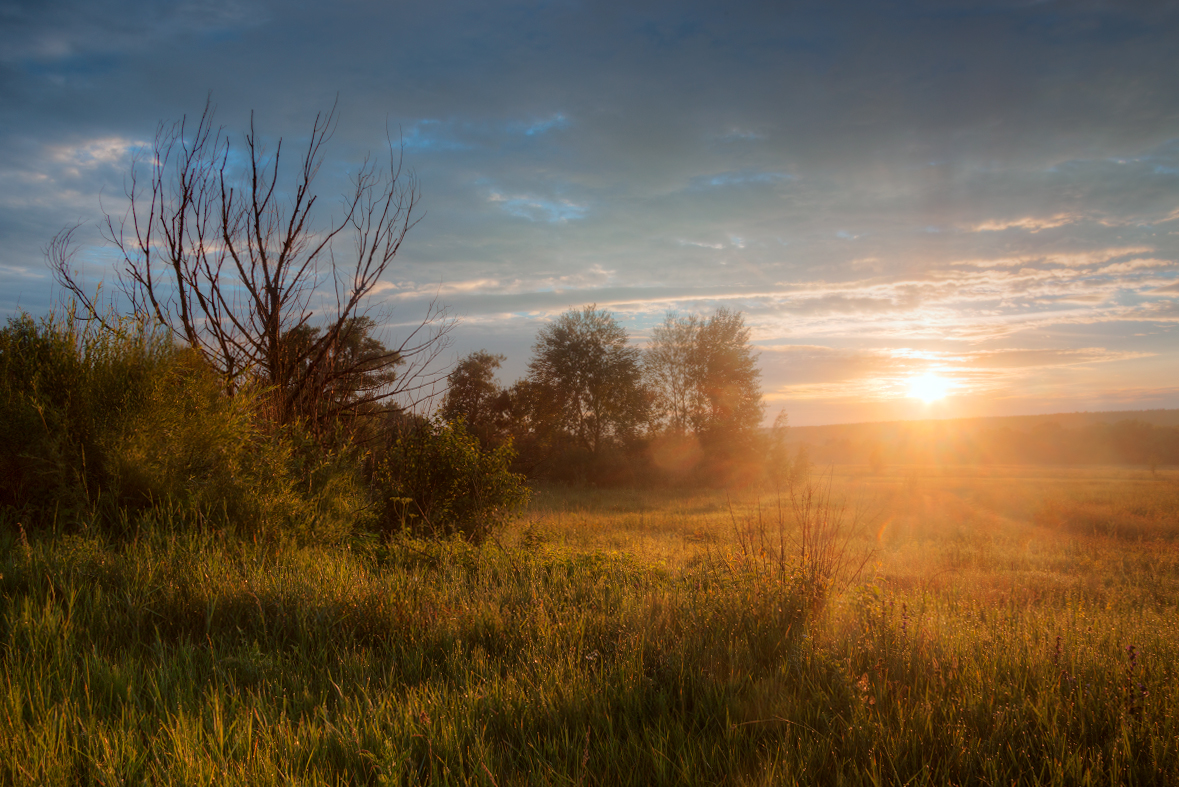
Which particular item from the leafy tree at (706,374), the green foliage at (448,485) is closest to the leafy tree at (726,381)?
the leafy tree at (706,374)

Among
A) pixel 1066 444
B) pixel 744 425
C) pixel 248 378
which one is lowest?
pixel 1066 444

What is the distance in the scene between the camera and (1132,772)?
2.27 m

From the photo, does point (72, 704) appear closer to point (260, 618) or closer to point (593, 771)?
point (260, 618)

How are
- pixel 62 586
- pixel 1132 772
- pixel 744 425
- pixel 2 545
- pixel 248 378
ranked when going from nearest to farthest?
pixel 1132 772 < pixel 62 586 < pixel 2 545 < pixel 248 378 < pixel 744 425

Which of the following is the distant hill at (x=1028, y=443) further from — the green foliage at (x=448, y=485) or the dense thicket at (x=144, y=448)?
the dense thicket at (x=144, y=448)

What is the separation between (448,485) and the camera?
8.16 metres

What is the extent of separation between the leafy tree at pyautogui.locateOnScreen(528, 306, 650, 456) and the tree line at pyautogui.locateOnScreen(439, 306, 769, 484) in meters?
0.06

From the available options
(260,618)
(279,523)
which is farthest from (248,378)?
(260,618)

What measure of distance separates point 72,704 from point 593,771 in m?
2.38

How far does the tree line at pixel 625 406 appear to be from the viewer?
95.3 feet

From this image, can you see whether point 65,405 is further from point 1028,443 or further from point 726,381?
point 1028,443

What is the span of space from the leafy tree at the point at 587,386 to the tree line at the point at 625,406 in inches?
2.2

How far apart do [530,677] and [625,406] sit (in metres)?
28.8

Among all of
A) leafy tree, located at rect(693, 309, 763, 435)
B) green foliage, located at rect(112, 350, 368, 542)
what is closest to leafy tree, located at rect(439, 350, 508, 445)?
leafy tree, located at rect(693, 309, 763, 435)
